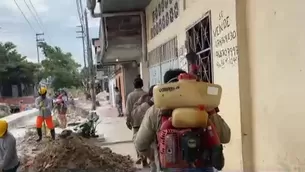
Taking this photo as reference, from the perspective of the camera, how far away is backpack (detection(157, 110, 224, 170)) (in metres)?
2.89

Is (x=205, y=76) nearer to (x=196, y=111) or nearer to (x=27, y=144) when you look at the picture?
(x=196, y=111)

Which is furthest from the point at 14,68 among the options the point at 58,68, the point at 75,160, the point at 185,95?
the point at 185,95

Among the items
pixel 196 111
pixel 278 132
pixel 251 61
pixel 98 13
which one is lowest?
pixel 278 132

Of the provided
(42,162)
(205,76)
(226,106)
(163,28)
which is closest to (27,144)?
(42,162)

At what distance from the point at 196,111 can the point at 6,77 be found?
48.2m

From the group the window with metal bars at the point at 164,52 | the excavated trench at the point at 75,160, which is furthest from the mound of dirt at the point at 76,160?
the window with metal bars at the point at 164,52

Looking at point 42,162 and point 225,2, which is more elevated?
point 225,2

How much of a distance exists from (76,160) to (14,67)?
4412 cm

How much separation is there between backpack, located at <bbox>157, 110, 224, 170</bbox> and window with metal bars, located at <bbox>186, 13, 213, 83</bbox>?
136 inches

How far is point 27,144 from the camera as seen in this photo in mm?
10688

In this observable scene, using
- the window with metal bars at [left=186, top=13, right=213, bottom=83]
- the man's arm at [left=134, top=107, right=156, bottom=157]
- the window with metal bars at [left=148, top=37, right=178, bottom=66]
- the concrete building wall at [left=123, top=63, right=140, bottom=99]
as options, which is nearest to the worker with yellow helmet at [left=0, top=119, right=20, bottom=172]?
the man's arm at [left=134, top=107, right=156, bottom=157]

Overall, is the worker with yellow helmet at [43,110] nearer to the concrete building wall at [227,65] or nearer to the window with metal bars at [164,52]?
the window with metal bars at [164,52]

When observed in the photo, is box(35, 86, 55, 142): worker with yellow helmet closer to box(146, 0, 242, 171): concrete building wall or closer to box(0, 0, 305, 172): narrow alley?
box(0, 0, 305, 172): narrow alley

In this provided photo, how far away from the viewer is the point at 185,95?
295 centimetres
